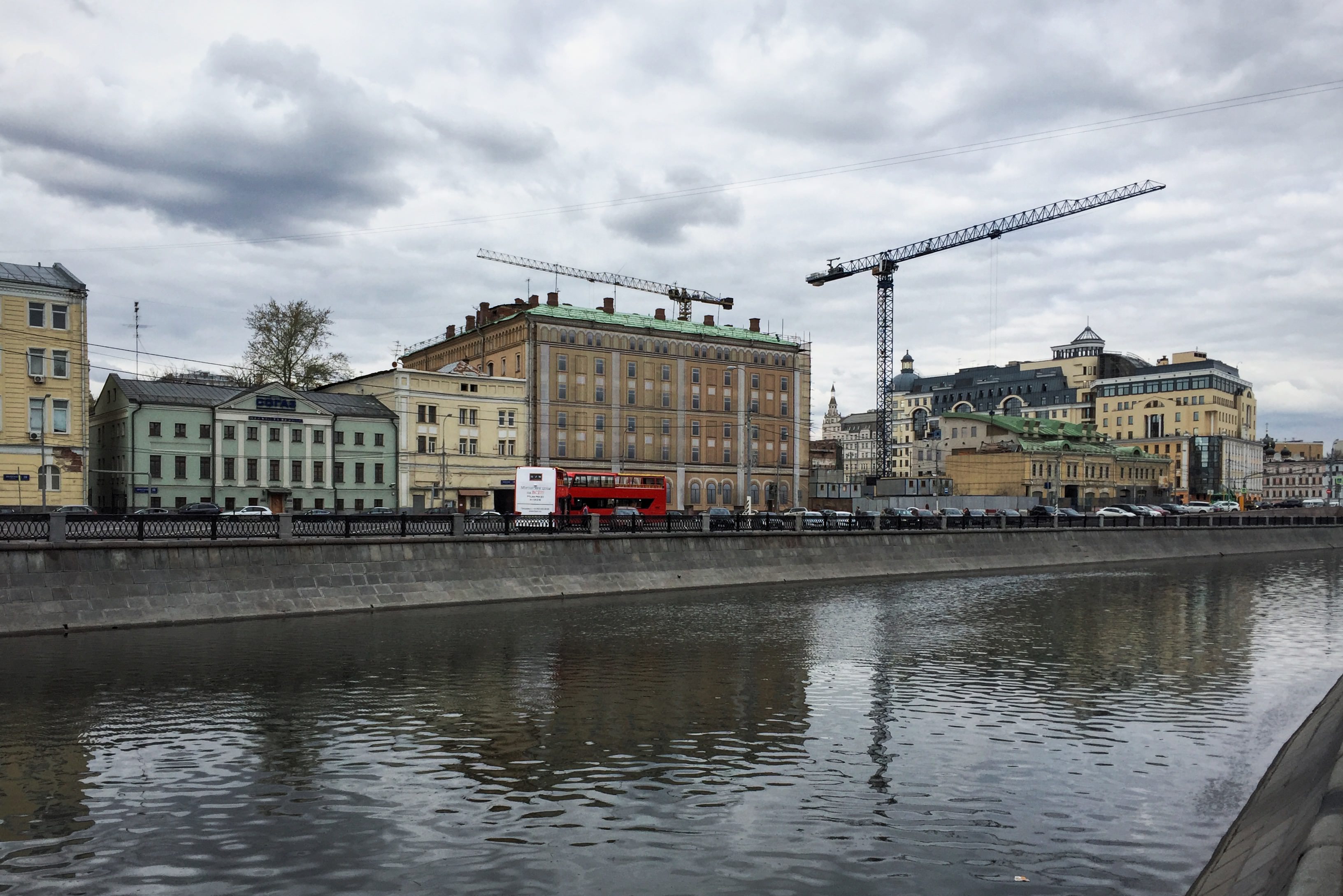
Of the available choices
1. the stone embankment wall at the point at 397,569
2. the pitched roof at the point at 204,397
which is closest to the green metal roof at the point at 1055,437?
the stone embankment wall at the point at 397,569

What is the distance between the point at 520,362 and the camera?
336ft

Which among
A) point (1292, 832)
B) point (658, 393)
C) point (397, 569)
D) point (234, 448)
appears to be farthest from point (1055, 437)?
point (1292, 832)

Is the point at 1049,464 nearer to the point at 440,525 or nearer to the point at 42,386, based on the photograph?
the point at 440,525

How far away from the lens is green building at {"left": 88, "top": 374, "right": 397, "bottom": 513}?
7519 centimetres

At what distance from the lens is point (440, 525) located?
4344 centimetres

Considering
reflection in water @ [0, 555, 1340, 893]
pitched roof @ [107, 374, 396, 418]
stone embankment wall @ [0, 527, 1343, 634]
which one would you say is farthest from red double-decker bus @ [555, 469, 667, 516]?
reflection in water @ [0, 555, 1340, 893]

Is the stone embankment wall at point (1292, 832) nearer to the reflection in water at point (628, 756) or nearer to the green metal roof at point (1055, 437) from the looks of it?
the reflection in water at point (628, 756)

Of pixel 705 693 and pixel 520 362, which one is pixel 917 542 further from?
pixel 520 362

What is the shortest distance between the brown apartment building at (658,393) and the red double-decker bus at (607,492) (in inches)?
1121

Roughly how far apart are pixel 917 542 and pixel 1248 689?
38817mm

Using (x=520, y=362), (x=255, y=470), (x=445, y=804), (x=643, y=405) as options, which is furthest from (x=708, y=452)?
(x=445, y=804)

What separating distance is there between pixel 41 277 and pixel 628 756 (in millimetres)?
62324

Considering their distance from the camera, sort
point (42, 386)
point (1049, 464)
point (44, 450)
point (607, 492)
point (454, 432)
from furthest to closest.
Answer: point (1049, 464) → point (454, 432) → point (607, 492) → point (42, 386) → point (44, 450)

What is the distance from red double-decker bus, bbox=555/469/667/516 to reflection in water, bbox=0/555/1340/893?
114 feet
